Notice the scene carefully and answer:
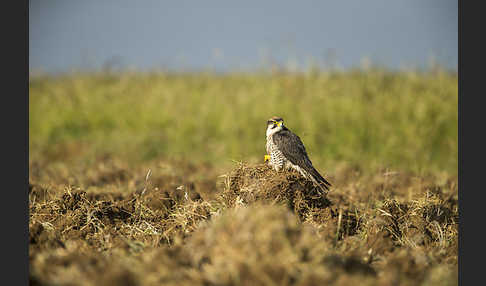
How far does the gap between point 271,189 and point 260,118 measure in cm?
566

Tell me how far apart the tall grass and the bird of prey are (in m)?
2.75

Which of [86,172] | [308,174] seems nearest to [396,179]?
[308,174]

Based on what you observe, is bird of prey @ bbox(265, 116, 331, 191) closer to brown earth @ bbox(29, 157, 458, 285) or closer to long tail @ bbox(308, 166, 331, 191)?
long tail @ bbox(308, 166, 331, 191)

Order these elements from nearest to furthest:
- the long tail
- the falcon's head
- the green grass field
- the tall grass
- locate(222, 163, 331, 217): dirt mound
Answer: the green grass field < locate(222, 163, 331, 217): dirt mound < the long tail < the falcon's head < the tall grass

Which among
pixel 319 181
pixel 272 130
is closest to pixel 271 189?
pixel 319 181

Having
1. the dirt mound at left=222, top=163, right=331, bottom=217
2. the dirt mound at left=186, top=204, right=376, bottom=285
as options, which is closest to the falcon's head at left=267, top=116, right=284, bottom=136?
the dirt mound at left=222, top=163, right=331, bottom=217

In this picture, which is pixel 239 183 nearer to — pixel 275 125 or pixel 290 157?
pixel 290 157

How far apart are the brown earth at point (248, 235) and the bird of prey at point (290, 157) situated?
0.10 metres

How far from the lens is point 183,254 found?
2.06 meters

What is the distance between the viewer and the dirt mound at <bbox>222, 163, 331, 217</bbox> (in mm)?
2869

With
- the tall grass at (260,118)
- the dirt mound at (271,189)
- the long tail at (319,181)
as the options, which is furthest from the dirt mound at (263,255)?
the tall grass at (260,118)

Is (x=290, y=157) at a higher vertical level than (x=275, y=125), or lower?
lower

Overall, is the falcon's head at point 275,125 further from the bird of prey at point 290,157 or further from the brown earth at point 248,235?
the brown earth at point 248,235

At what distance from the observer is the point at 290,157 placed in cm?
331
